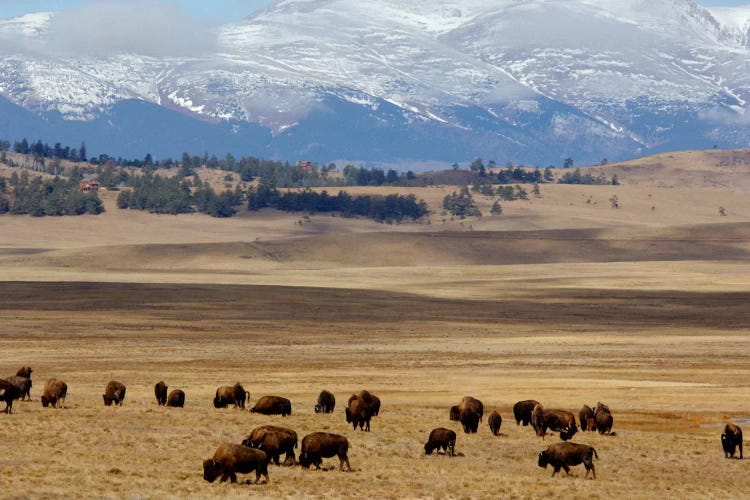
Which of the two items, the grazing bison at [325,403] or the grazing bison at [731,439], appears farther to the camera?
the grazing bison at [325,403]

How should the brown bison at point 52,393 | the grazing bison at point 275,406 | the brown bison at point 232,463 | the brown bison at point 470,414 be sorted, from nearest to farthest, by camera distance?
the brown bison at point 232,463
the brown bison at point 470,414
the grazing bison at point 275,406
the brown bison at point 52,393

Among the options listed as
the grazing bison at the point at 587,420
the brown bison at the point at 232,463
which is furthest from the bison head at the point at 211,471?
the grazing bison at the point at 587,420

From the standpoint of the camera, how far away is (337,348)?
196 feet

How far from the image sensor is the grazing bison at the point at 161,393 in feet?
117

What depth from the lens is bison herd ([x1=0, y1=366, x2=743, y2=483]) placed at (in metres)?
25.0

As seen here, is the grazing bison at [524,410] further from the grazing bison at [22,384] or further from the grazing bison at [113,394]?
the grazing bison at [22,384]

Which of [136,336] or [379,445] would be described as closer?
[379,445]

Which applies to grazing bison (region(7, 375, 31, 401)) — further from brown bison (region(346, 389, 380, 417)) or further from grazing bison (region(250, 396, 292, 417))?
brown bison (region(346, 389, 380, 417))

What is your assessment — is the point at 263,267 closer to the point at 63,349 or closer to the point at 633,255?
the point at 633,255

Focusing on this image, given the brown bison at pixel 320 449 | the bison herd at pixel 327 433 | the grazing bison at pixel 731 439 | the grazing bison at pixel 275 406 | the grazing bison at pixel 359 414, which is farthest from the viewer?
the grazing bison at pixel 275 406

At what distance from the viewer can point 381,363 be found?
52094 millimetres

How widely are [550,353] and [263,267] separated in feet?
276

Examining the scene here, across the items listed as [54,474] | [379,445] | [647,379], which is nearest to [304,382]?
[647,379]

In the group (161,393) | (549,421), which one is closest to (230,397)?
(161,393)
